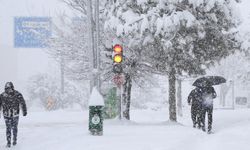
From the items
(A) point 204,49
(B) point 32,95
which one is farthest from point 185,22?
(B) point 32,95

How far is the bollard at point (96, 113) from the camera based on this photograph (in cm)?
1566

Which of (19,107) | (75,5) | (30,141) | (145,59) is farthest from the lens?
(75,5)

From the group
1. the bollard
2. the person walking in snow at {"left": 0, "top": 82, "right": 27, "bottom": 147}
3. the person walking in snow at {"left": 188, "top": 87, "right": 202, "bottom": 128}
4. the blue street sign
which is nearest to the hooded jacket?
the person walking in snow at {"left": 0, "top": 82, "right": 27, "bottom": 147}

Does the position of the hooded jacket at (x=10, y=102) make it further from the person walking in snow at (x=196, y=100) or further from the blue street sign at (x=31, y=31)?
the blue street sign at (x=31, y=31)

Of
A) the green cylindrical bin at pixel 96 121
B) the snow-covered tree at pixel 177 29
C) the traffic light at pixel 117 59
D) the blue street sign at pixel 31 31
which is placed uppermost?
the blue street sign at pixel 31 31

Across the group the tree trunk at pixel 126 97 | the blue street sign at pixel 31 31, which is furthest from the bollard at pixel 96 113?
the blue street sign at pixel 31 31

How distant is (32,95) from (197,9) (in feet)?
170

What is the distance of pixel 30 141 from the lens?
16641 millimetres

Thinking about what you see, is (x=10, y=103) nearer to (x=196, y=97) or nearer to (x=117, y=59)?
(x=117, y=59)

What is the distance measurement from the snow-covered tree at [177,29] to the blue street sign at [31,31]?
1095cm

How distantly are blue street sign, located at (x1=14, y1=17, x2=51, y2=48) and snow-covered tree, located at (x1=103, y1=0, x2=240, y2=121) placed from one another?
35.9 feet

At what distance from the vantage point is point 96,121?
1574 cm

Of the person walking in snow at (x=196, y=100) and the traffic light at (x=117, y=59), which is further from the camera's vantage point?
the person walking in snow at (x=196, y=100)

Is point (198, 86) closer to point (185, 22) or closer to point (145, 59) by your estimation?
point (185, 22)
